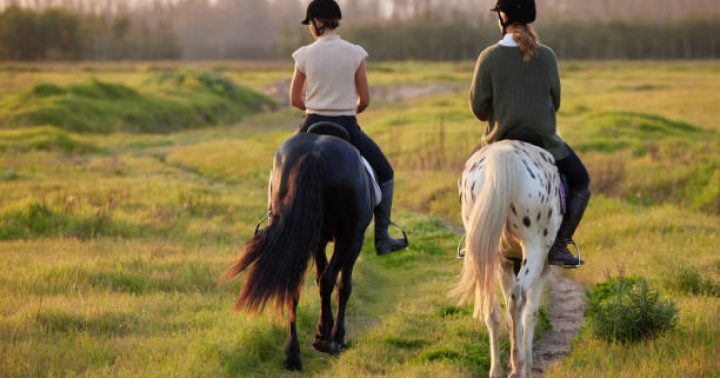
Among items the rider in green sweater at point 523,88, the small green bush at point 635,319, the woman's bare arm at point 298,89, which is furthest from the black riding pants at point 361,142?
the small green bush at point 635,319

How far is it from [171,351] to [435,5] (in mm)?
169542

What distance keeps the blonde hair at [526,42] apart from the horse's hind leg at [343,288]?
6.30 ft

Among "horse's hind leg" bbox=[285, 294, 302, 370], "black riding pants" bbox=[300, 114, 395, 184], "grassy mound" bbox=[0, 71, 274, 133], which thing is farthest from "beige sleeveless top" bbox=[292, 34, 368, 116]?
"grassy mound" bbox=[0, 71, 274, 133]

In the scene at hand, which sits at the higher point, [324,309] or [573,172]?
[573,172]

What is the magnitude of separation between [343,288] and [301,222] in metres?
1.17

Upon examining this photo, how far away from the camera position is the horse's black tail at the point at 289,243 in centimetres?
637

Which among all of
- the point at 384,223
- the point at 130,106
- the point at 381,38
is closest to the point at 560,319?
the point at 384,223

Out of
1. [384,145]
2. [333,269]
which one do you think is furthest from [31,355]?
[384,145]

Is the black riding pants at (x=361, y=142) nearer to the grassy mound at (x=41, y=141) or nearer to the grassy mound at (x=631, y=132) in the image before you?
the grassy mound at (x=631, y=132)

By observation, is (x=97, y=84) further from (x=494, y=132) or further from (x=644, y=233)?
(x=494, y=132)

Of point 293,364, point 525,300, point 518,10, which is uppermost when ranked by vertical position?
point 518,10

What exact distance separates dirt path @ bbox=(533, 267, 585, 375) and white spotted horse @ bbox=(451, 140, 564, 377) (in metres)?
0.84

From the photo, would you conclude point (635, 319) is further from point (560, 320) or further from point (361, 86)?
point (361, 86)

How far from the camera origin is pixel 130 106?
111 feet
